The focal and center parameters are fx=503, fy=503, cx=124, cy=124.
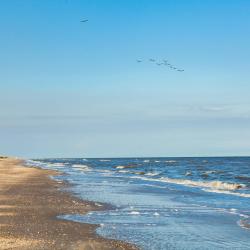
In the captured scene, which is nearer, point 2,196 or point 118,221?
point 118,221

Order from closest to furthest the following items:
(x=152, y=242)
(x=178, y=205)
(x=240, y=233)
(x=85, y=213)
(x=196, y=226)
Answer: (x=152, y=242)
(x=240, y=233)
(x=196, y=226)
(x=85, y=213)
(x=178, y=205)

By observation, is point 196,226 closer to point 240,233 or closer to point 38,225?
point 240,233

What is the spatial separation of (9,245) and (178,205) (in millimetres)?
12180

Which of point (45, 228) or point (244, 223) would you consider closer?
point (45, 228)

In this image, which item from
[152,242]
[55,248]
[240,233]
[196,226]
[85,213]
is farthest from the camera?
[85,213]

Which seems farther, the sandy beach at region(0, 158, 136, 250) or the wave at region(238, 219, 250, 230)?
the wave at region(238, 219, 250, 230)

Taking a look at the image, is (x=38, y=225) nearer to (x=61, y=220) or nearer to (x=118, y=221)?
(x=61, y=220)

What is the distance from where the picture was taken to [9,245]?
11.6 m

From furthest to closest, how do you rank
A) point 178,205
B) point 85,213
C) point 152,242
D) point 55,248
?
point 178,205
point 85,213
point 152,242
point 55,248

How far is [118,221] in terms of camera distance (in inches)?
655

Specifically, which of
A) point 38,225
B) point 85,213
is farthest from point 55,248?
point 85,213

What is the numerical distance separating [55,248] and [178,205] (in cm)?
1191

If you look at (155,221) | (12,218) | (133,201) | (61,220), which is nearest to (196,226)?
(155,221)

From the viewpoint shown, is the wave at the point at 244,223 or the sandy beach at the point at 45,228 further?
the wave at the point at 244,223
